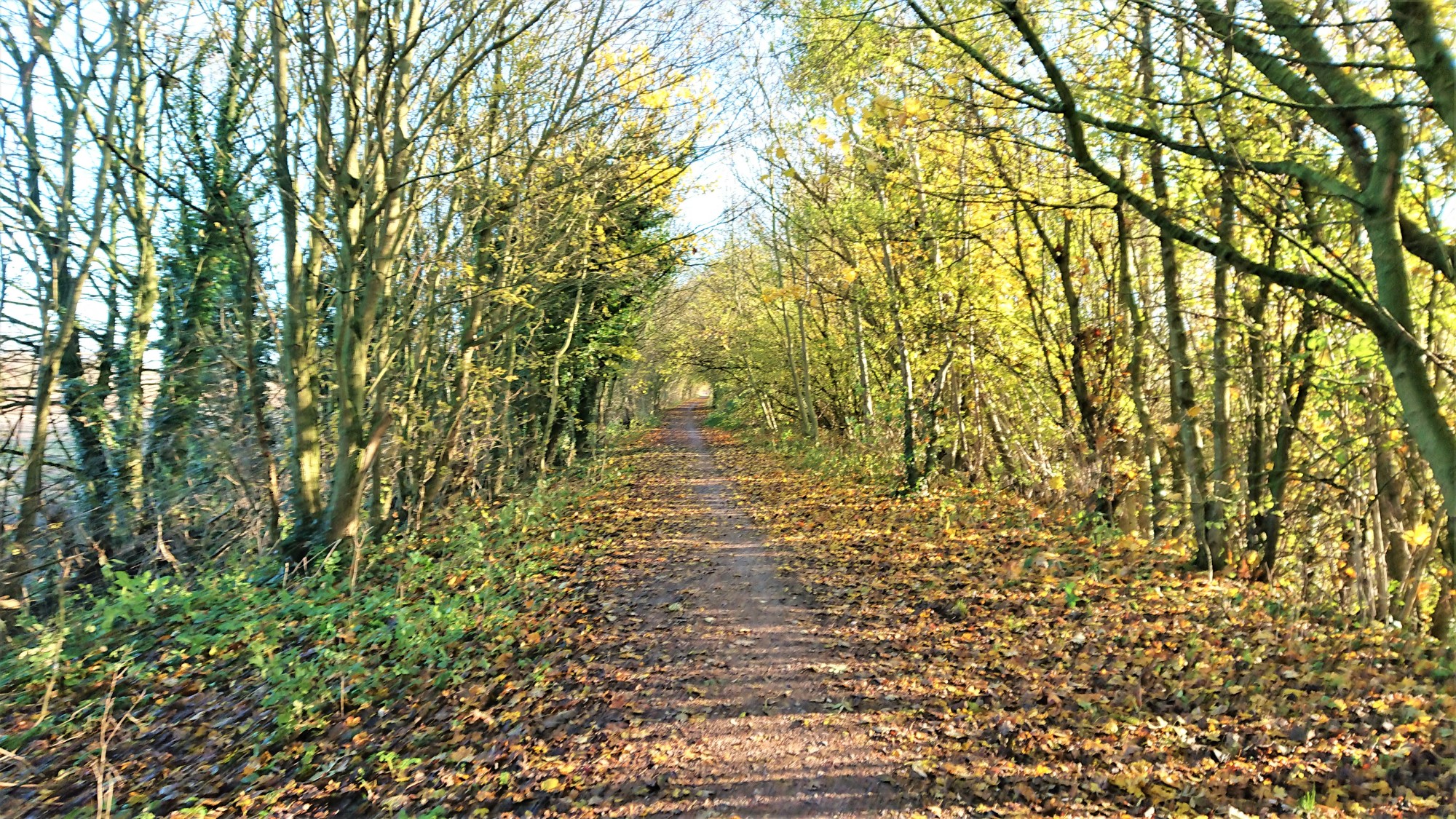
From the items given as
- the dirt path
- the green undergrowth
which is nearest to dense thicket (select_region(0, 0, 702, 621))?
the green undergrowth

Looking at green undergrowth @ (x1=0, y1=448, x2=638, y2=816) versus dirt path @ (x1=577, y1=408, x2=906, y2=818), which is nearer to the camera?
dirt path @ (x1=577, y1=408, x2=906, y2=818)

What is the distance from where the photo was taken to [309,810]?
411 centimetres

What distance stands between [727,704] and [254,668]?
3867 mm

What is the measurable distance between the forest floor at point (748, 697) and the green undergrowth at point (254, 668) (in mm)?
28

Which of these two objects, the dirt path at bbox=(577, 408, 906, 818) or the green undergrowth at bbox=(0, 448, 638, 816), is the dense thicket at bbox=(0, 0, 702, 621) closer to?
the green undergrowth at bbox=(0, 448, 638, 816)

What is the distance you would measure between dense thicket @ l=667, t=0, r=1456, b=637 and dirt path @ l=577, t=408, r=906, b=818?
364 centimetres

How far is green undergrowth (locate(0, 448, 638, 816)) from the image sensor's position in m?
4.61

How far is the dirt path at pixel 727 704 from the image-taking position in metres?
4.07

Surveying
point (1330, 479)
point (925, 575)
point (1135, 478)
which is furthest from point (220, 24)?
point (1330, 479)

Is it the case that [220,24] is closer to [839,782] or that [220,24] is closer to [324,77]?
[324,77]

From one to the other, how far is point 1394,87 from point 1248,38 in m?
1.49

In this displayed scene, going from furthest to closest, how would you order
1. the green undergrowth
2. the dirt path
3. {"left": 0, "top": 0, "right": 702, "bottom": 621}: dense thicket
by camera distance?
{"left": 0, "top": 0, "right": 702, "bottom": 621}: dense thicket → the green undergrowth → the dirt path

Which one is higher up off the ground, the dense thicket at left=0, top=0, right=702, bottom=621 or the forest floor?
the dense thicket at left=0, top=0, right=702, bottom=621

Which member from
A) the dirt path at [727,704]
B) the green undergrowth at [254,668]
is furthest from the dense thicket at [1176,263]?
the green undergrowth at [254,668]
